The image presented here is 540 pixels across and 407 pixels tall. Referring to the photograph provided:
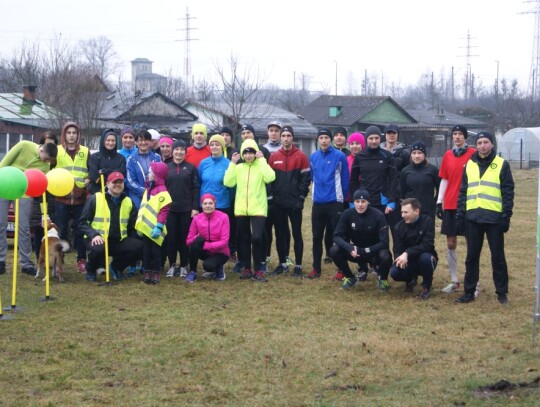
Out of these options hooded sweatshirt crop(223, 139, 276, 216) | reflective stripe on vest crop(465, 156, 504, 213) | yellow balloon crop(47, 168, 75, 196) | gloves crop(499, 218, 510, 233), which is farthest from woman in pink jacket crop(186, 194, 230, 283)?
gloves crop(499, 218, 510, 233)

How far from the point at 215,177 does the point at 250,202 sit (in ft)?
2.46

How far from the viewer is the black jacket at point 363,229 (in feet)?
37.0

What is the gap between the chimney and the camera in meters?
Answer: 36.9

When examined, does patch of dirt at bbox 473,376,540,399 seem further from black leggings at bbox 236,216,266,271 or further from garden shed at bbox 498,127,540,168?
garden shed at bbox 498,127,540,168

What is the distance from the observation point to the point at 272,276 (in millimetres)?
12375

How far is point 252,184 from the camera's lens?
39.2ft

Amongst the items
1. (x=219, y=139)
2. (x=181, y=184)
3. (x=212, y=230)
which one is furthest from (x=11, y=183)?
(x=219, y=139)

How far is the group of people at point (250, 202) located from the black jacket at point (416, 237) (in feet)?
0.04

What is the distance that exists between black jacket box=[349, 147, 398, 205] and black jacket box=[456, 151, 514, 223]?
58.3 inches

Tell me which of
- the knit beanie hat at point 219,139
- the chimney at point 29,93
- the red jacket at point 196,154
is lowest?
the red jacket at point 196,154

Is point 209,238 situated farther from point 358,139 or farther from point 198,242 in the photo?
point 358,139

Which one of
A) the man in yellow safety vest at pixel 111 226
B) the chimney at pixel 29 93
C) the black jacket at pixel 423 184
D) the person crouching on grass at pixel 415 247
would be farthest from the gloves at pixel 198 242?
the chimney at pixel 29 93

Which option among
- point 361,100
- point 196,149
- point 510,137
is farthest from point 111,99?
point 196,149

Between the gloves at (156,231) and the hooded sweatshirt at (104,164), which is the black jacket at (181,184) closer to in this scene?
the gloves at (156,231)
